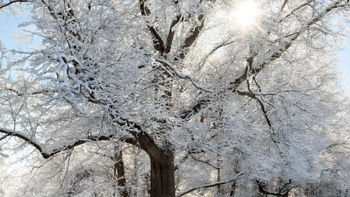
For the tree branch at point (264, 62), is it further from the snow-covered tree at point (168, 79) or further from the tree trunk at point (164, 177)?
the tree trunk at point (164, 177)

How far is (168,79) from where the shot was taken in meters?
5.61

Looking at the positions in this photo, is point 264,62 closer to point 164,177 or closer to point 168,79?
point 168,79

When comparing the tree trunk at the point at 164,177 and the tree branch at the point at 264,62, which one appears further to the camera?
the tree trunk at the point at 164,177

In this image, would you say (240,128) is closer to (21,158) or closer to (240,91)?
(240,91)

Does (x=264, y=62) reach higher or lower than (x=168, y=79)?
higher

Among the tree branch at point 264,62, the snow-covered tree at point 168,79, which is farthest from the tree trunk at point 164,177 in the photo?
the tree branch at point 264,62

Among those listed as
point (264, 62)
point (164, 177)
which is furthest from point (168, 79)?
point (264, 62)

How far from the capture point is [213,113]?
21.4ft

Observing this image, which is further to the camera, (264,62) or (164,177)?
(264,62)

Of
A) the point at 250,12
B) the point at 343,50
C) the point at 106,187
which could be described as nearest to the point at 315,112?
the point at 343,50

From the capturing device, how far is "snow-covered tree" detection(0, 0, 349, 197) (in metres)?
3.82

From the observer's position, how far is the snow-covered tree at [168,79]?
12.5 ft

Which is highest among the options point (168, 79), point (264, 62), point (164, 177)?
point (264, 62)

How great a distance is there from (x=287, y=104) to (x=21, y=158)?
5.43 m
